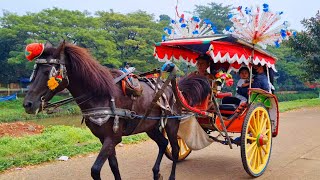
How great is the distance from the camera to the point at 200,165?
19.7 feet

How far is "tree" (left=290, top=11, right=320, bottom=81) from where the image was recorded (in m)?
17.3

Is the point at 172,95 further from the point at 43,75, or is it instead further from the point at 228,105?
the point at 43,75

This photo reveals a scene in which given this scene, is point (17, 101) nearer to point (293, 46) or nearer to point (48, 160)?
point (293, 46)

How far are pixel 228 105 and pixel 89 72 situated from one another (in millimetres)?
2903

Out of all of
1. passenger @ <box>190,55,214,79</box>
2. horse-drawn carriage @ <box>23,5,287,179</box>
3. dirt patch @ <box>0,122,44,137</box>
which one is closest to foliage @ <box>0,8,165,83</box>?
dirt patch @ <box>0,122,44,137</box>

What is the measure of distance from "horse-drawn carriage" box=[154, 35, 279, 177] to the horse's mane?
4.01ft

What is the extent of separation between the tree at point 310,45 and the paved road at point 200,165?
10.8 m

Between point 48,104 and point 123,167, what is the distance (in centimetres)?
A: 268

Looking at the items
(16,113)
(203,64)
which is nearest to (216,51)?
(203,64)

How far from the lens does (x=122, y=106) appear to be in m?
3.91

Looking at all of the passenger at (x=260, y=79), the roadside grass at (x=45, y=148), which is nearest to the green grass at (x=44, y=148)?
the roadside grass at (x=45, y=148)

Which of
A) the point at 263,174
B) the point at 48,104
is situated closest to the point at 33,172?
the point at 48,104

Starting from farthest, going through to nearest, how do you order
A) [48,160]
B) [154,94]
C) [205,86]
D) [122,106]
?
[48,160] < [205,86] < [154,94] < [122,106]

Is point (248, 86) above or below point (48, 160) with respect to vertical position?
above
